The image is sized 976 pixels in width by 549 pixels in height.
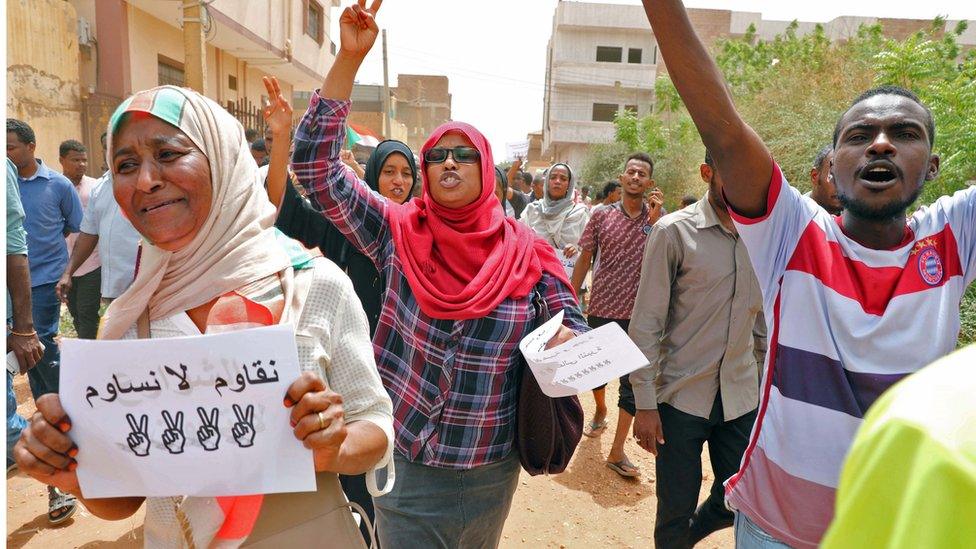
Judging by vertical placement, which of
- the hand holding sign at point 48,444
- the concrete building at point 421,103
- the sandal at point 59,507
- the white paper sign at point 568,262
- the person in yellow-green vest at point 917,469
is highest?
the concrete building at point 421,103

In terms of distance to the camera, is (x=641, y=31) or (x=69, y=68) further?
(x=641, y=31)

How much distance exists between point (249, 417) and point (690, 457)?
226cm

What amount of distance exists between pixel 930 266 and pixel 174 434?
185 centimetres

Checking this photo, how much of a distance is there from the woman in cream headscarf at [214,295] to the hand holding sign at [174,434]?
0.55 feet

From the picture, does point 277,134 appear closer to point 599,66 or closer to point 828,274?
point 828,274

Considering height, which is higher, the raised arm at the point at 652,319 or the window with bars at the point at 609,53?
the window with bars at the point at 609,53

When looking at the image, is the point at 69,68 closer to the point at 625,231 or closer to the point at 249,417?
the point at 625,231

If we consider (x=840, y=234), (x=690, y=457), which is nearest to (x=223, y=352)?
(x=840, y=234)

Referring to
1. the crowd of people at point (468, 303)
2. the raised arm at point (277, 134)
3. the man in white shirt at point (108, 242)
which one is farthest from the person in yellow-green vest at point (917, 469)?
the man in white shirt at point (108, 242)

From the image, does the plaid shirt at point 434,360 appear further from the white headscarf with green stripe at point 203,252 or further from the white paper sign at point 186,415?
the white paper sign at point 186,415

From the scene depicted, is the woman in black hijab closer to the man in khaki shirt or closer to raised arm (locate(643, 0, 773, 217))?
the man in khaki shirt

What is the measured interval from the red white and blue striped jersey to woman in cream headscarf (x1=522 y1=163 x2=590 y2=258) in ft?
17.1

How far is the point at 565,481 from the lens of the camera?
4.53 m

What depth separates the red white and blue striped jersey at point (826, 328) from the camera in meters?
1.58
